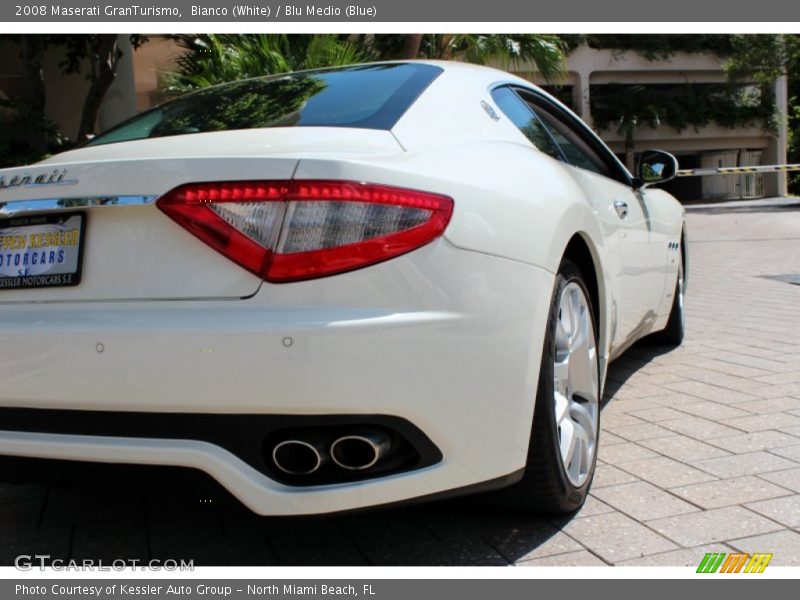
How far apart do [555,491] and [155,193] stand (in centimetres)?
144

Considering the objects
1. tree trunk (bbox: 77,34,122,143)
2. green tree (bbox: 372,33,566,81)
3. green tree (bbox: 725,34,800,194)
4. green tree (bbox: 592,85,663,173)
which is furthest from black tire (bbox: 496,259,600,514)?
green tree (bbox: 592,85,663,173)

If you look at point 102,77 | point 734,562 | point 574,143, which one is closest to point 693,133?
point 102,77

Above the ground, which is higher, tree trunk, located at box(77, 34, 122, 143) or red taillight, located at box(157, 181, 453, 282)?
tree trunk, located at box(77, 34, 122, 143)

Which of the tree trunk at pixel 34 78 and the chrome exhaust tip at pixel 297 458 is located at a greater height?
the tree trunk at pixel 34 78

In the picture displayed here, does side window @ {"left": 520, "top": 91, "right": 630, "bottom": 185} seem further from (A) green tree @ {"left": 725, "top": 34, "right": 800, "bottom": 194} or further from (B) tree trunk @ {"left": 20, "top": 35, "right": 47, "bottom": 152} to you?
(A) green tree @ {"left": 725, "top": 34, "right": 800, "bottom": 194}

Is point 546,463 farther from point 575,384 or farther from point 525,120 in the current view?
point 525,120

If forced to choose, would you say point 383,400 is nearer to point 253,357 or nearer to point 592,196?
point 253,357

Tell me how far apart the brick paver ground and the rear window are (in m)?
1.17

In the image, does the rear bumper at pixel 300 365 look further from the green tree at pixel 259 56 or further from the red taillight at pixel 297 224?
the green tree at pixel 259 56

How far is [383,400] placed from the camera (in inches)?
87.1

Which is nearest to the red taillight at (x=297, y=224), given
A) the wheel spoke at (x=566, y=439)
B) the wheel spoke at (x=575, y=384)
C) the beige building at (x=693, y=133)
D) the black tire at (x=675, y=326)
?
the wheel spoke at (x=575, y=384)

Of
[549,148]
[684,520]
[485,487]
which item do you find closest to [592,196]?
[549,148]

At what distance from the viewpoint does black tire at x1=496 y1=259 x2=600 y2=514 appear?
267 centimetres

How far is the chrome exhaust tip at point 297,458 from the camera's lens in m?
2.26
